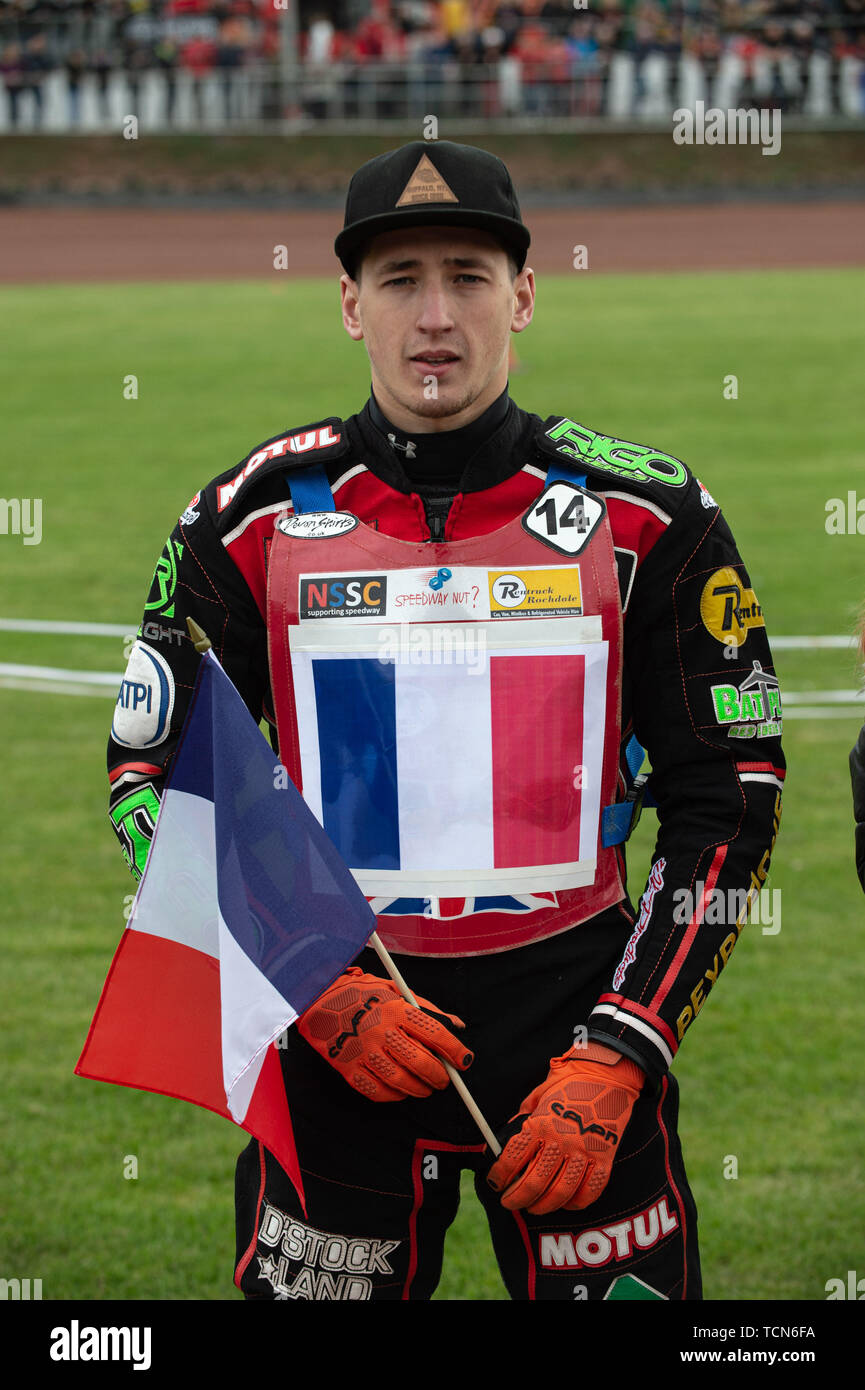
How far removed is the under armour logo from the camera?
2.79 meters

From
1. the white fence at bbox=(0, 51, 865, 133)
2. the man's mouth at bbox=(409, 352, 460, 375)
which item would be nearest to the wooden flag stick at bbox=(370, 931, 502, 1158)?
the man's mouth at bbox=(409, 352, 460, 375)

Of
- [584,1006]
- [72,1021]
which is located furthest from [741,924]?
[72,1021]

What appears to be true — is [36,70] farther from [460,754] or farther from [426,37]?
[460,754]

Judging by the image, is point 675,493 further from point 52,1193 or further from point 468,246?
point 52,1193

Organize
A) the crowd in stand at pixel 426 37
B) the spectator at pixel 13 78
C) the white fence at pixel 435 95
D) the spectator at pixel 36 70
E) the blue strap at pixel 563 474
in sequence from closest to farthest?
the blue strap at pixel 563 474
the white fence at pixel 435 95
the crowd in stand at pixel 426 37
the spectator at pixel 36 70
the spectator at pixel 13 78

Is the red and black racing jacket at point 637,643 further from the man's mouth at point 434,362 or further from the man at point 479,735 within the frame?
the man's mouth at point 434,362

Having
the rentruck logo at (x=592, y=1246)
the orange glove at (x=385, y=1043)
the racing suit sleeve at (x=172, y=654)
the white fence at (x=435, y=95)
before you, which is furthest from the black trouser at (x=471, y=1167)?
the white fence at (x=435, y=95)

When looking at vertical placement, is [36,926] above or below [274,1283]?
above

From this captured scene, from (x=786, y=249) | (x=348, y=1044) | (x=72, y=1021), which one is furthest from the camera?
(x=786, y=249)

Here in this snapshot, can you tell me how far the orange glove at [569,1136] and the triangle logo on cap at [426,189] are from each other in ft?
4.23

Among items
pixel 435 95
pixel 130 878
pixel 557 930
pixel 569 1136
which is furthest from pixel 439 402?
pixel 435 95

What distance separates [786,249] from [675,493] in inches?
1246

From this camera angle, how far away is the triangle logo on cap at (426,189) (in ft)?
8.66

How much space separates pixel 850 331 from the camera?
22625 mm
